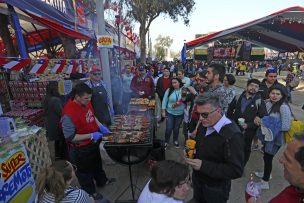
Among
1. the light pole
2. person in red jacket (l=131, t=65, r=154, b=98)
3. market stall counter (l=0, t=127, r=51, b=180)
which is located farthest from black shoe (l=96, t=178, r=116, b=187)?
person in red jacket (l=131, t=65, r=154, b=98)

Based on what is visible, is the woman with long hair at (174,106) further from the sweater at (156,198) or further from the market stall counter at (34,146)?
the sweater at (156,198)

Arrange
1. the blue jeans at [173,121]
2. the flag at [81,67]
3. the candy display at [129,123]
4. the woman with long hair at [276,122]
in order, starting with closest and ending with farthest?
1. the woman with long hair at [276,122]
2. the candy display at [129,123]
3. the blue jeans at [173,121]
4. the flag at [81,67]

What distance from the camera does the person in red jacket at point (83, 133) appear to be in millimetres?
2977

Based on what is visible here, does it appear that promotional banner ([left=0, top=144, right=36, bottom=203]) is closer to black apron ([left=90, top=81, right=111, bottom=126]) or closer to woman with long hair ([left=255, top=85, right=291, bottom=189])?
black apron ([left=90, top=81, right=111, bottom=126])

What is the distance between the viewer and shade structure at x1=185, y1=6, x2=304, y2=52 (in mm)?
8508

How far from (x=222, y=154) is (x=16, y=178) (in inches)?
102

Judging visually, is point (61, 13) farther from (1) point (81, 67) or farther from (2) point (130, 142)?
(2) point (130, 142)

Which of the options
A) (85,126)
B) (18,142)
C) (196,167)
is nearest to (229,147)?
(196,167)

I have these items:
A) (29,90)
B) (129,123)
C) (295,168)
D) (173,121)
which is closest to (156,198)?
(295,168)

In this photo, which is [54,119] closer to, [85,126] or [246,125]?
[85,126]

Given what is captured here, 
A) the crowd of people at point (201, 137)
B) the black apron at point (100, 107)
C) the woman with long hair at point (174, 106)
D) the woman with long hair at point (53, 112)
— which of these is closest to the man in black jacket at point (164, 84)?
the crowd of people at point (201, 137)

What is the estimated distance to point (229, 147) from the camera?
198 cm

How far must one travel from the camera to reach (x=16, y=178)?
9.38 feet

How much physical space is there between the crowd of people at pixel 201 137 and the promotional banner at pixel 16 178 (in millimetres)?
622
